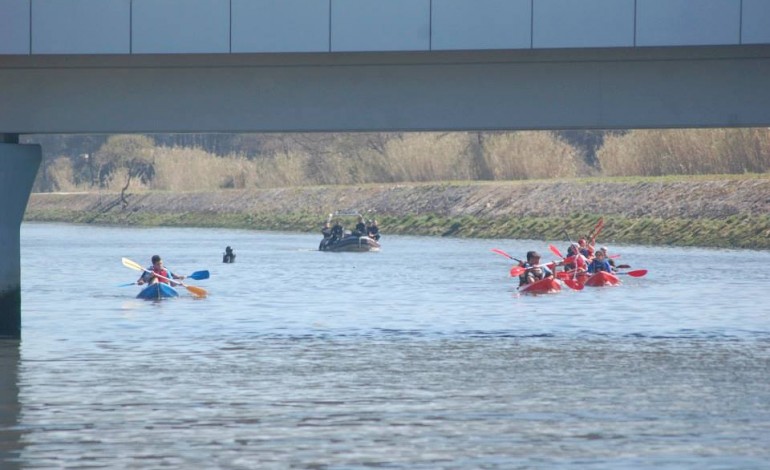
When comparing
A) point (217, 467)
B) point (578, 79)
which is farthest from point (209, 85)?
point (217, 467)

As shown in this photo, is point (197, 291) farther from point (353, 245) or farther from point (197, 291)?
point (353, 245)

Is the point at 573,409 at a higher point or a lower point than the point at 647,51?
lower

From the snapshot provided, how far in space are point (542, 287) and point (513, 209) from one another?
29515 millimetres

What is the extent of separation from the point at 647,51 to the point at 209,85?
674 cm

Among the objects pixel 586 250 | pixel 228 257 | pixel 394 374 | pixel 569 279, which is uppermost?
pixel 586 250

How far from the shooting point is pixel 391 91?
85.0ft

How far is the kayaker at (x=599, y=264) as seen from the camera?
151 ft

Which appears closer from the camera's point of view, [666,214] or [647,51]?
[647,51]

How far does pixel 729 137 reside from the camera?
64.0m

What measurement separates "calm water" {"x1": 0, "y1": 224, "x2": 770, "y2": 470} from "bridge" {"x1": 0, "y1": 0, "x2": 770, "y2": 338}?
401 centimetres

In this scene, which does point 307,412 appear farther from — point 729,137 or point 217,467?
point 729,137

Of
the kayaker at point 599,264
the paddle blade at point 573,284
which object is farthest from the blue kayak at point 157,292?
the kayaker at point 599,264

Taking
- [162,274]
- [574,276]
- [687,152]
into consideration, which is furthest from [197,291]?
[687,152]

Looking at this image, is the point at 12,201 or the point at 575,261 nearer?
the point at 12,201
